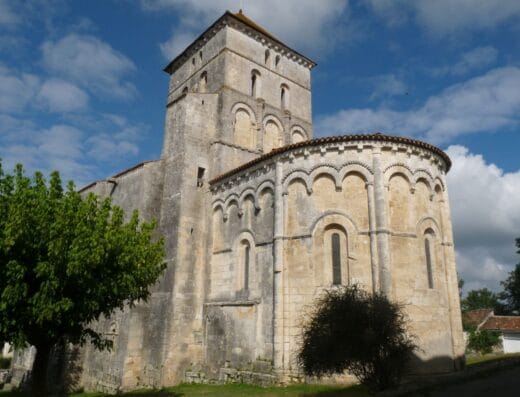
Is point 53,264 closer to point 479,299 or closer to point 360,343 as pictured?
point 360,343

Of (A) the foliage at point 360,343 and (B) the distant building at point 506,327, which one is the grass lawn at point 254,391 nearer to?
(A) the foliage at point 360,343

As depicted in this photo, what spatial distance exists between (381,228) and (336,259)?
6.13 feet

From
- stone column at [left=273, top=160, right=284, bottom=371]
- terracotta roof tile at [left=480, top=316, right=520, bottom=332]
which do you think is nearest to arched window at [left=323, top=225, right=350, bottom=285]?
stone column at [left=273, top=160, right=284, bottom=371]

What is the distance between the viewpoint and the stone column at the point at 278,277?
46.3ft

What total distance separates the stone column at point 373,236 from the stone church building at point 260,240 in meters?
0.04

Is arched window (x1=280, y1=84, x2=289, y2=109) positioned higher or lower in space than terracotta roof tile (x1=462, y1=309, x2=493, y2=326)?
higher

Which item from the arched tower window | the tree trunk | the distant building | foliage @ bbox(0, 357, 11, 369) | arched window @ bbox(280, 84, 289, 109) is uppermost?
arched window @ bbox(280, 84, 289, 109)

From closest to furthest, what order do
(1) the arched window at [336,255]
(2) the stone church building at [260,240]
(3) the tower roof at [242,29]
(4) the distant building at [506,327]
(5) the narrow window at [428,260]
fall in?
(2) the stone church building at [260,240]
(1) the arched window at [336,255]
(5) the narrow window at [428,260]
(3) the tower roof at [242,29]
(4) the distant building at [506,327]

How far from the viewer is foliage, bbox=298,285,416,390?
10156mm

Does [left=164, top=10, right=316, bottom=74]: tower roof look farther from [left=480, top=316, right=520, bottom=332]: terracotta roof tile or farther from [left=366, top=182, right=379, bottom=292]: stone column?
[left=480, top=316, right=520, bottom=332]: terracotta roof tile

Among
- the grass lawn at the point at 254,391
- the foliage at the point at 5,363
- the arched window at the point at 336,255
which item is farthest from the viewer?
the foliage at the point at 5,363

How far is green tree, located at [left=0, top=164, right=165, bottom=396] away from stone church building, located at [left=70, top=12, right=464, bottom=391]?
596 cm

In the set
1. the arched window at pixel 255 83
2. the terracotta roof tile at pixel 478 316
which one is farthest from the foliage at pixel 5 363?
the terracotta roof tile at pixel 478 316

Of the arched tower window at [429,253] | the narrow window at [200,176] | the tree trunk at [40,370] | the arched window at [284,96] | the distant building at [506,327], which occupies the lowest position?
the tree trunk at [40,370]
